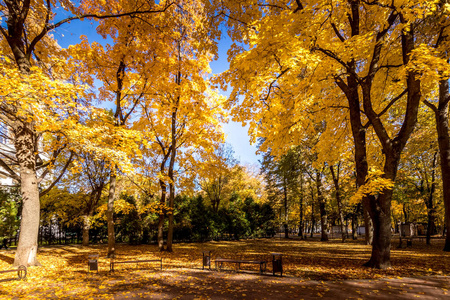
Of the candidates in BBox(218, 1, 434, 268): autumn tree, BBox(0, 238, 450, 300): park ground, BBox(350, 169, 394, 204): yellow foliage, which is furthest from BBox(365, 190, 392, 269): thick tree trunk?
BBox(350, 169, 394, 204): yellow foliage

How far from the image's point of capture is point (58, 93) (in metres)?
7.00

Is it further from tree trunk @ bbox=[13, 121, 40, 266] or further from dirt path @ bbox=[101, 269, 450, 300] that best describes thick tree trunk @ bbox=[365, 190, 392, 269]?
tree trunk @ bbox=[13, 121, 40, 266]

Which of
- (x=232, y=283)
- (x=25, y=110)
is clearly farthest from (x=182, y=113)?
(x=232, y=283)

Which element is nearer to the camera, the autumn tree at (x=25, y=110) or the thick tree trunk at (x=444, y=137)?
the autumn tree at (x=25, y=110)

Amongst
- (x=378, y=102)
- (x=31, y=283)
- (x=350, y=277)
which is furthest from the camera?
(x=378, y=102)

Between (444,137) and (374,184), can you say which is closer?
(374,184)

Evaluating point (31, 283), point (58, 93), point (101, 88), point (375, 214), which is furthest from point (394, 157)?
point (101, 88)

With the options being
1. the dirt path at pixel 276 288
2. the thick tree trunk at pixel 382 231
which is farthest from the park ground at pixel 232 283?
the thick tree trunk at pixel 382 231

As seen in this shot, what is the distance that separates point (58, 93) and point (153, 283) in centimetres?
619

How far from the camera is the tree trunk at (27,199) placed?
785 centimetres

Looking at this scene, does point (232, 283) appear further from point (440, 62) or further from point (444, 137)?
point (444, 137)

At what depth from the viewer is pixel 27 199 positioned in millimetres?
7980

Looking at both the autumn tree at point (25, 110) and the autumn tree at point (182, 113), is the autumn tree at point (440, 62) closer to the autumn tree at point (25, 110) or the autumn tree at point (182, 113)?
the autumn tree at point (25, 110)

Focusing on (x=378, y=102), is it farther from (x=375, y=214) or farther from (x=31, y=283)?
(x=31, y=283)
